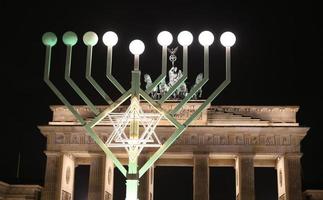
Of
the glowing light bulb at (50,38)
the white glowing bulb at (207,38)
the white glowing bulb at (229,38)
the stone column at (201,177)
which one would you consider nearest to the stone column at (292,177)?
the stone column at (201,177)

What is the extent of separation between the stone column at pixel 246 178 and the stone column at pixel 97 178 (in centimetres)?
718

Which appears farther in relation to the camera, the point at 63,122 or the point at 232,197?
the point at 232,197

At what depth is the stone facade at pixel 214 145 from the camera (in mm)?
28266

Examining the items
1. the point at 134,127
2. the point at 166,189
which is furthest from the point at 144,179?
the point at 134,127

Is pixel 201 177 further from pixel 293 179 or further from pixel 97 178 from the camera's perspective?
pixel 97 178

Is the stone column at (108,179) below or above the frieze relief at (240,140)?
below

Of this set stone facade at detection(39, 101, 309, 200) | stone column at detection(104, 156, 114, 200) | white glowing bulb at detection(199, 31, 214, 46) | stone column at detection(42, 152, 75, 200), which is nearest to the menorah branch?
white glowing bulb at detection(199, 31, 214, 46)

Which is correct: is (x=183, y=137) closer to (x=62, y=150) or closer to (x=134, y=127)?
(x=62, y=150)

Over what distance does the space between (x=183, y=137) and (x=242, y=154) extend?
10.6 ft

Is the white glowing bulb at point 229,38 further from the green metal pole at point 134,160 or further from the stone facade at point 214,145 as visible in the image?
the stone facade at point 214,145

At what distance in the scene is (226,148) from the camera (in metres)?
28.5

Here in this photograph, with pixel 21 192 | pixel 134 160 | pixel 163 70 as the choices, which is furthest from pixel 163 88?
pixel 134 160

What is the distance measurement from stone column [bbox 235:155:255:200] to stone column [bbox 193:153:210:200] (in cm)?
172

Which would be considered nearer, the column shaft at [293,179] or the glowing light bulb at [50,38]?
the glowing light bulb at [50,38]
